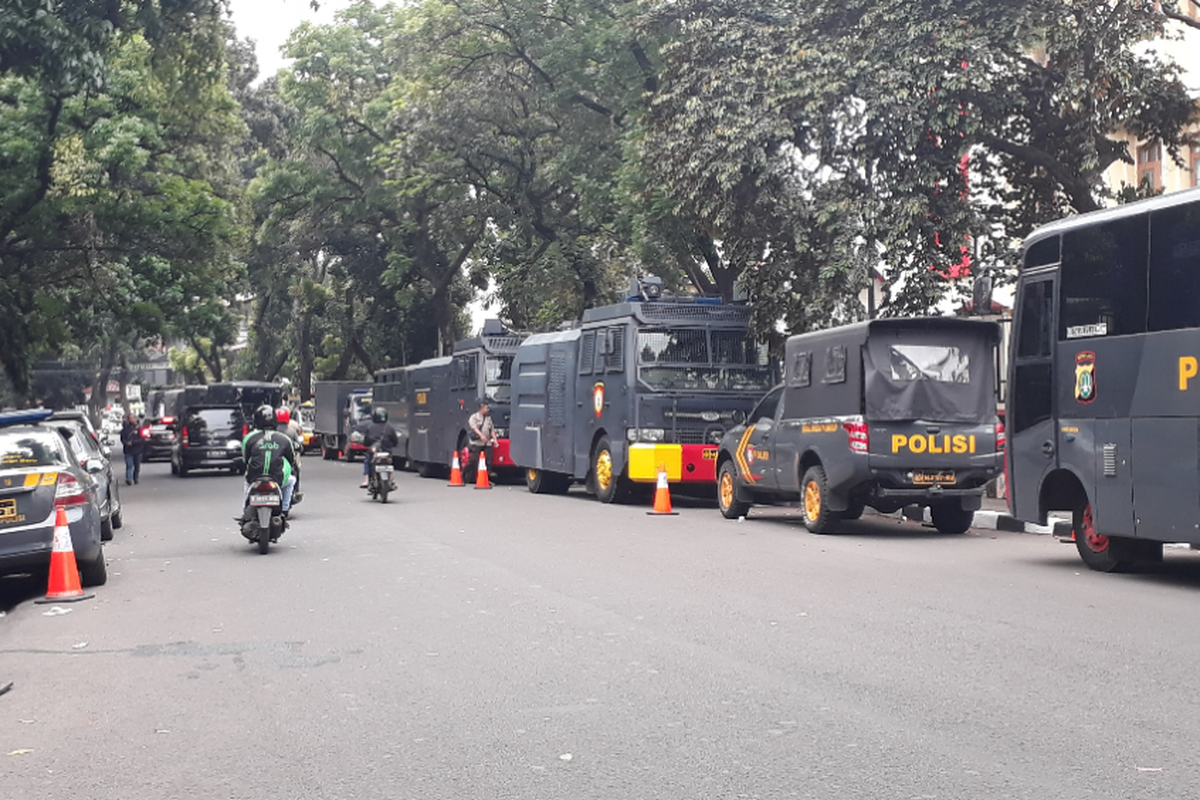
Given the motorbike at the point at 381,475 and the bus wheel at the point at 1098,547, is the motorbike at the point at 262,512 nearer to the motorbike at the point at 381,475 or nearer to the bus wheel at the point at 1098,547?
the bus wheel at the point at 1098,547

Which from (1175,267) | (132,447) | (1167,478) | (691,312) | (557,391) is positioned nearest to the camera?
(1175,267)

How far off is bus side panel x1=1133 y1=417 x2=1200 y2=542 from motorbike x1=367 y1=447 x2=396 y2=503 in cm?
1467

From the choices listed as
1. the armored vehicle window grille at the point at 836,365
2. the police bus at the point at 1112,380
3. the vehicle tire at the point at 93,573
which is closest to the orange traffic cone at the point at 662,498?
the armored vehicle window grille at the point at 836,365

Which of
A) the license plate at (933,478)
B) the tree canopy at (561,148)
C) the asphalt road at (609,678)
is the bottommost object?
the asphalt road at (609,678)

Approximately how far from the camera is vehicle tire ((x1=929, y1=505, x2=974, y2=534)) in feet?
60.5

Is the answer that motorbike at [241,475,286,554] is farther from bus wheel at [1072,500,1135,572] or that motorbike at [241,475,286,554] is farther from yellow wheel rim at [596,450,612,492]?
yellow wheel rim at [596,450,612,492]

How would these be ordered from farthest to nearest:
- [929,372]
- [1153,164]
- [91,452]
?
[1153,164] → [91,452] → [929,372]

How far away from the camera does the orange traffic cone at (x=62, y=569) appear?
12.6 metres

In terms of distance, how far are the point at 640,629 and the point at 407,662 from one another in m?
1.84

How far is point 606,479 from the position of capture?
971 inches

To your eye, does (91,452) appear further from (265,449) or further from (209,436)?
(209,436)

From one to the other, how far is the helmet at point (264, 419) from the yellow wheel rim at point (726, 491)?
6.57 m

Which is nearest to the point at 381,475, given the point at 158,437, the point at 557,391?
the point at 557,391

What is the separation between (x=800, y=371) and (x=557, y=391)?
8.92 m
